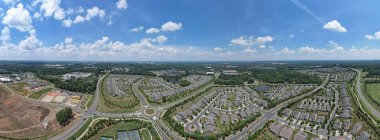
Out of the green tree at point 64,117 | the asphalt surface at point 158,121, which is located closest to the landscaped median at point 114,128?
the asphalt surface at point 158,121

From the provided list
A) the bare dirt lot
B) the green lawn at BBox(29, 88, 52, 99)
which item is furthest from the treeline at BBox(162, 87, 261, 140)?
the green lawn at BBox(29, 88, 52, 99)

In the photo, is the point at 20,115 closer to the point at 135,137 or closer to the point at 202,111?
the point at 135,137

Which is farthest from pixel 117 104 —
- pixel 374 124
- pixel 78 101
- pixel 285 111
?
pixel 374 124

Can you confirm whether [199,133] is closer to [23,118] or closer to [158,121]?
[158,121]

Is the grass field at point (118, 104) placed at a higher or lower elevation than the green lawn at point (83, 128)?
higher

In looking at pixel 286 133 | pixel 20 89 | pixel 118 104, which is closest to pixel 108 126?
pixel 118 104

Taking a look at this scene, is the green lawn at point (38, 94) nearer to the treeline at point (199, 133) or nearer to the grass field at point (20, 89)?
the grass field at point (20, 89)
